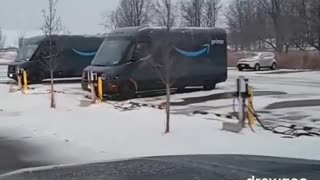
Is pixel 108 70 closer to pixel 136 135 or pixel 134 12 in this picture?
pixel 136 135

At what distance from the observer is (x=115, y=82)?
A: 20.1 m

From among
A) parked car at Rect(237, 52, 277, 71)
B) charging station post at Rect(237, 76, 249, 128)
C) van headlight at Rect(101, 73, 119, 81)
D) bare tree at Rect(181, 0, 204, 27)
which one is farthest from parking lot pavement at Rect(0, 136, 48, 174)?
bare tree at Rect(181, 0, 204, 27)

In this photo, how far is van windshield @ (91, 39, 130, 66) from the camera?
68.2 feet

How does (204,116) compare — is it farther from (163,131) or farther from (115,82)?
(115,82)

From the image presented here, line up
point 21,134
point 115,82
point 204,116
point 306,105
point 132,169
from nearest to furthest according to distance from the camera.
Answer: point 132,169 < point 21,134 < point 204,116 < point 306,105 < point 115,82

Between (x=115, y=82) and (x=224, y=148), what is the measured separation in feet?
36.3

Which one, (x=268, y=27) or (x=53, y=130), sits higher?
(x=268, y=27)

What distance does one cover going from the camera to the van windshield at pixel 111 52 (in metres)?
Result: 20.8

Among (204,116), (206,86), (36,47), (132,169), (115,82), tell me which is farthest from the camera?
(36,47)

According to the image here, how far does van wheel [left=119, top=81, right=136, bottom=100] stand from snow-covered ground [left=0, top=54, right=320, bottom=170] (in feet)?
7.07

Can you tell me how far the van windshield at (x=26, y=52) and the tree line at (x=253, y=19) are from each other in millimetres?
19851

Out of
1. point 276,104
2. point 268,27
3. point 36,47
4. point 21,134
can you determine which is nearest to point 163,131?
point 21,134

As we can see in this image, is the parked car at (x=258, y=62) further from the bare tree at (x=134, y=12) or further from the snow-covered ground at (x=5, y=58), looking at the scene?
the snow-covered ground at (x=5, y=58)

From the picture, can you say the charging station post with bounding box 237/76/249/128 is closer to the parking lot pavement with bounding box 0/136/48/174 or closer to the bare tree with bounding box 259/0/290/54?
the parking lot pavement with bounding box 0/136/48/174
